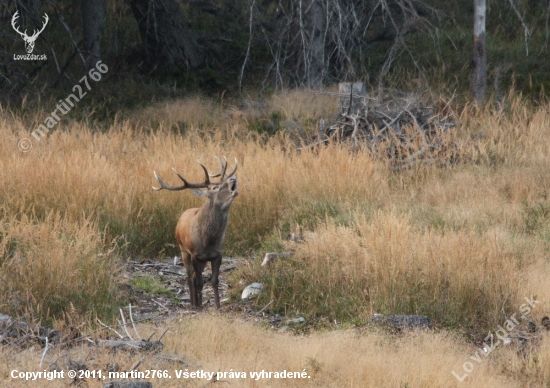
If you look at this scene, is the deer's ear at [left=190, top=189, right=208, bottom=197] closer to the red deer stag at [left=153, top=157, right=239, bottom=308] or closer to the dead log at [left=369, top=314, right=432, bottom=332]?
the red deer stag at [left=153, top=157, right=239, bottom=308]

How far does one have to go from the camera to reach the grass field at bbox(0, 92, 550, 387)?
656 cm

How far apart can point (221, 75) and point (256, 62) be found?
1252mm

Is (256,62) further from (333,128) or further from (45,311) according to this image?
(45,311)

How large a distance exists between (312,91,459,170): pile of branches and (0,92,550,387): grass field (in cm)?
28

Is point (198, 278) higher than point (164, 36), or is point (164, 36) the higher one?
point (164, 36)

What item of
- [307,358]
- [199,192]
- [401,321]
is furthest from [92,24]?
[307,358]

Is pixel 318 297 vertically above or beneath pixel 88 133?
beneath

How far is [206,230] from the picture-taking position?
307 inches

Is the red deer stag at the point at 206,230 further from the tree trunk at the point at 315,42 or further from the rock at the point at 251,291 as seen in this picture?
the tree trunk at the point at 315,42

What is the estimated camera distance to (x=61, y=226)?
28.0ft

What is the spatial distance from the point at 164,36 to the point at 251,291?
1115 cm

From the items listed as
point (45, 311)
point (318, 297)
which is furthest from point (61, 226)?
point (318, 297)

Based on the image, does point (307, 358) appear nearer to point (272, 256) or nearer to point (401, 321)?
point (401, 321)

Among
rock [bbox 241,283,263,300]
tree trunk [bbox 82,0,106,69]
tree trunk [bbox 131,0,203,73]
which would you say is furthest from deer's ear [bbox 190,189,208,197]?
tree trunk [bbox 82,0,106,69]
